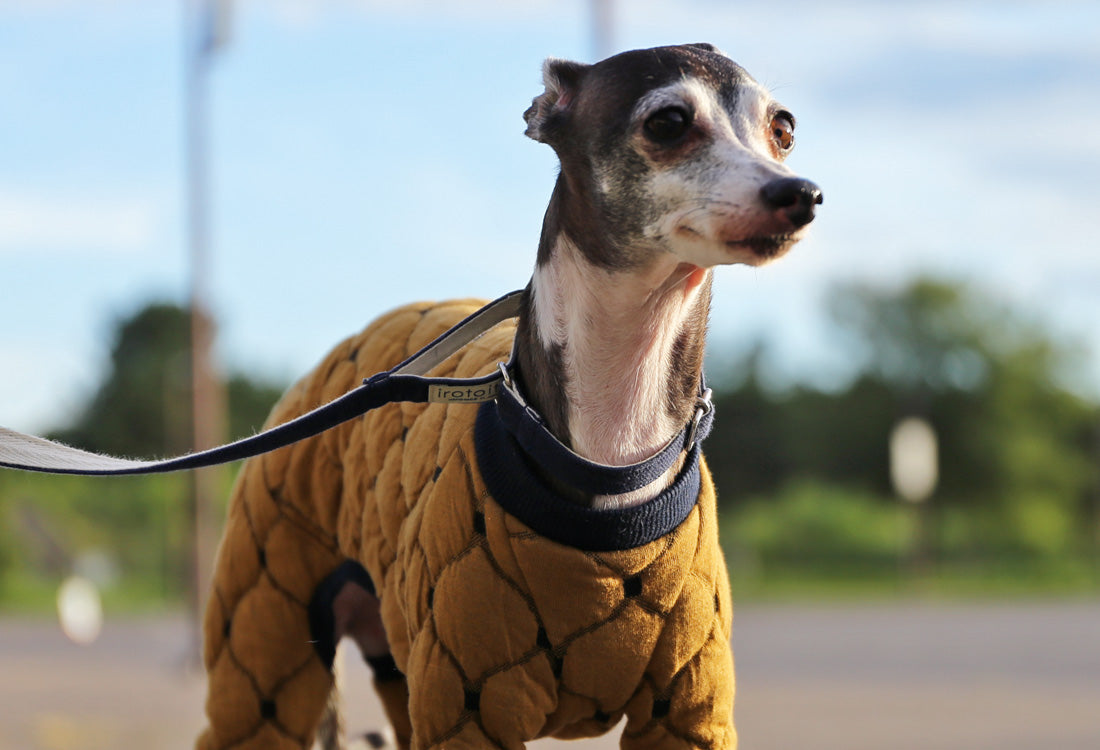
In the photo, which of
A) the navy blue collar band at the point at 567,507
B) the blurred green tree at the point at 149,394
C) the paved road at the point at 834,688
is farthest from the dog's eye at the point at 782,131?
the blurred green tree at the point at 149,394

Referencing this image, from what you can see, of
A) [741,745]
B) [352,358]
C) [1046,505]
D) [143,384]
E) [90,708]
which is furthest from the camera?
[143,384]

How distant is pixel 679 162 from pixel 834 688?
813 cm

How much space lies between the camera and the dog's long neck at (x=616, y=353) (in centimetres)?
297

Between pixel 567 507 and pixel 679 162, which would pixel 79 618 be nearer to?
pixel 567 507

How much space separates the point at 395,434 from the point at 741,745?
4.84 metres

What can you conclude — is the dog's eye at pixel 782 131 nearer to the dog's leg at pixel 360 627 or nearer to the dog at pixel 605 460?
the dog at pixel 605 460

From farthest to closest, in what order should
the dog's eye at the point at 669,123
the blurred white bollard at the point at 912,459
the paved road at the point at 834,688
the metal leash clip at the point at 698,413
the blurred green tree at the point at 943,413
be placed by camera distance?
the blurred green tree at the point at 943,413 → the blurred white bollard at the point at 912,459 → the paved road at the point at 834,688 → the metal leash clip at the point at 698,413 → the dog's eye at the point at 669,123

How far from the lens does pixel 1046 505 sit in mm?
36219

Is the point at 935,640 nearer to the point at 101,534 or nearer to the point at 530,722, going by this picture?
the point at 530,722

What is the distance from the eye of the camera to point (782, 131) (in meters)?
3.06

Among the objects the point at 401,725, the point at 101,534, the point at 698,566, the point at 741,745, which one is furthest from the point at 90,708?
the point at 101,534

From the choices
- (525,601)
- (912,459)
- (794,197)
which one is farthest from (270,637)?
(912,459)

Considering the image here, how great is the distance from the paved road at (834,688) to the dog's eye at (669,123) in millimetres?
4850

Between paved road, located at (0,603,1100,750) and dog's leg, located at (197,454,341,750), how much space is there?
3.26 metres
